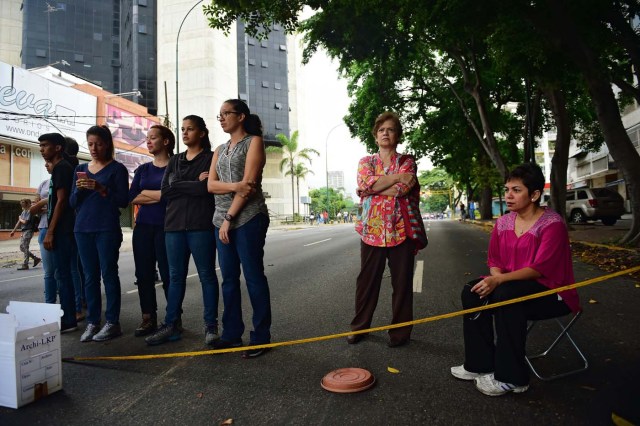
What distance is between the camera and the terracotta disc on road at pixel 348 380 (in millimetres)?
2529

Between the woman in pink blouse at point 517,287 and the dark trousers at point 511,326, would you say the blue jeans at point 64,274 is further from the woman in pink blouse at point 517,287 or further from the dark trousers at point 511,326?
the dark trousers at point 511,326

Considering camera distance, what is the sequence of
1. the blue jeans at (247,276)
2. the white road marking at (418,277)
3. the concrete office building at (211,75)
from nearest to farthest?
the blue jeans at (247,276) → the white road marking at (418,277) → the concrete office building at (211,75)

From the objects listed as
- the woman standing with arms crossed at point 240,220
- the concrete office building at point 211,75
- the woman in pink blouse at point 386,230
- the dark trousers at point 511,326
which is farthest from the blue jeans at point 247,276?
the concrete office building at point 211,75

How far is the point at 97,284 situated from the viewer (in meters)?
3.91

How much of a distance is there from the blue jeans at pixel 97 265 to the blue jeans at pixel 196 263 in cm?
66

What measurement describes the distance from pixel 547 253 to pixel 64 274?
4.30 meters

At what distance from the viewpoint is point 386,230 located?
3.45 meters

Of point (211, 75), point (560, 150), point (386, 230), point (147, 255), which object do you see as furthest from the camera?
point (211, 75)

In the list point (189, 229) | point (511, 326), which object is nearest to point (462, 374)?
point (511, 326)

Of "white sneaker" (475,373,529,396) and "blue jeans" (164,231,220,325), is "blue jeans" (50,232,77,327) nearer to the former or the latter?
"blue jeans" (164,231,220,325)

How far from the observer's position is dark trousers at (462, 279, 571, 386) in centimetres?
238

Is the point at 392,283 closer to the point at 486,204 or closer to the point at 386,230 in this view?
the point at 386,230

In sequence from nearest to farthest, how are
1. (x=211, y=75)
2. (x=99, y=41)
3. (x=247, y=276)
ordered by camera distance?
(x=247, y=276)
(x=211, y=75)
(x=99, y=41)

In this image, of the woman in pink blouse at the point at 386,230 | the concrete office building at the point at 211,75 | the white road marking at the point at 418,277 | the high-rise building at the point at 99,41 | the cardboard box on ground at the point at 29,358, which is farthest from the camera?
the high-rise building at the point at 99,41
